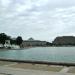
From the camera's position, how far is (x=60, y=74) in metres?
12.1

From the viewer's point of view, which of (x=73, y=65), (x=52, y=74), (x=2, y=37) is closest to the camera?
(x=52, y=74)

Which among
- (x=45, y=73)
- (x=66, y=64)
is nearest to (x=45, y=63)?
(x=66, y=64)

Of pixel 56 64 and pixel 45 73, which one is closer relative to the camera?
pixel 45 73

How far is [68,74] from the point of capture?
12117 millimetres

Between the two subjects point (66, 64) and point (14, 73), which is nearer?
point (14, 73)

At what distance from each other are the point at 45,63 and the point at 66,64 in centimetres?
197

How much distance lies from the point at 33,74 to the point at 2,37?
175204 millimetres

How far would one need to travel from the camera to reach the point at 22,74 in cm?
1230

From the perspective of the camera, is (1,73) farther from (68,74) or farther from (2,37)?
(2,37)

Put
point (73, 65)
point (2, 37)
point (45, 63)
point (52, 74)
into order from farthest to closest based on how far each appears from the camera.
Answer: point (2, 37) < point (45, 63) < point (73, 65) < point (52, 74)

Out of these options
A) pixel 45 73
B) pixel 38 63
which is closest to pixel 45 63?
pixel 38 63

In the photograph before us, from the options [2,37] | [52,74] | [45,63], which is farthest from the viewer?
[2,37]

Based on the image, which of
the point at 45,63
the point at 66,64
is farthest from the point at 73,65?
the point at 45,63

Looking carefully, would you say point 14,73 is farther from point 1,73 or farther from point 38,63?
point 38,63
